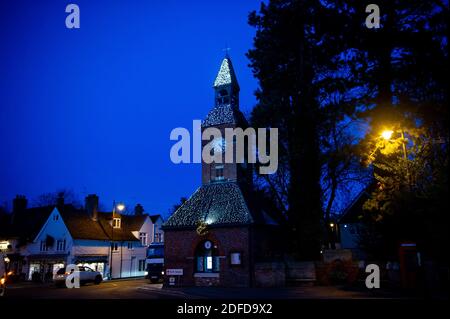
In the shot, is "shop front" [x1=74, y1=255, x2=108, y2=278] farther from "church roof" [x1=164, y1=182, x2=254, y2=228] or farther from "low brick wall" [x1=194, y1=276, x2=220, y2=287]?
"low brick wall" [x1=194, y1=276, x2=220, y2=287]

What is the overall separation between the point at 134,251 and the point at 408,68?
43601 millimetres

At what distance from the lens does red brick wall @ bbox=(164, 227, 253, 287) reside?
26.2 metres

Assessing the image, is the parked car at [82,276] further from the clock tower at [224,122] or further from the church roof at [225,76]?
the church roof at [225,76]

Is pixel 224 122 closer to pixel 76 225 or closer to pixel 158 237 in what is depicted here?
pixel 76 225

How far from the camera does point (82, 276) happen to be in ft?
107

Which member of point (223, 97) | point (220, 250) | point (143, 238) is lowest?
point (220, 250)

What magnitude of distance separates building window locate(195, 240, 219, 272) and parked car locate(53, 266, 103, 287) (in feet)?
37.5

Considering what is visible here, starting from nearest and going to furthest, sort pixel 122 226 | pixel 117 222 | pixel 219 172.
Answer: pixel 219 172 → pixel 117 222 → pixel 122 226

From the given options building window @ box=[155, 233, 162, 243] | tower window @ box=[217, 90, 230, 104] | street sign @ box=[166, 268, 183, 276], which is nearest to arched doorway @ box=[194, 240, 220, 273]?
street sign @ box=[166, 268, 183, 276]

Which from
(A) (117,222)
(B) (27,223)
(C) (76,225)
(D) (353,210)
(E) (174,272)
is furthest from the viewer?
(A) (117,222)

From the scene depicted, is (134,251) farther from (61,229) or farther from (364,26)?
(364,26)

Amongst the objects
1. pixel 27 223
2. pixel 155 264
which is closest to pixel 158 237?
pixel 27 223

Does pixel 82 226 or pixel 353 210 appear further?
pixel 82 226

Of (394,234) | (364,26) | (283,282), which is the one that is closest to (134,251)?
(283,282)
